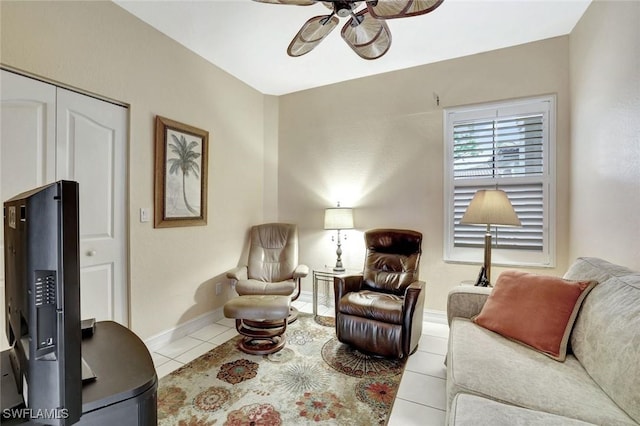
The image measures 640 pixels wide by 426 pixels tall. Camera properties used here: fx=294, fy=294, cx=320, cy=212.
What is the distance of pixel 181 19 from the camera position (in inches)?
94.3

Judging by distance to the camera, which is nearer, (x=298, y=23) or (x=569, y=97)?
(x=298, y=23)

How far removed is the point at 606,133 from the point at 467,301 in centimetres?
149

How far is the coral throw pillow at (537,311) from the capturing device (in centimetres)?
151

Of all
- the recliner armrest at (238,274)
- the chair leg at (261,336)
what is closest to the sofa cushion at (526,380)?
the chair leg at (261,336)

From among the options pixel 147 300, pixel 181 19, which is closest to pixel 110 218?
pixel 147 300

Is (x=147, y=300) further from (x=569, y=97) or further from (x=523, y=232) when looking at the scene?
(x=569, y=97)

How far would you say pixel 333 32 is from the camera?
8.48 feet

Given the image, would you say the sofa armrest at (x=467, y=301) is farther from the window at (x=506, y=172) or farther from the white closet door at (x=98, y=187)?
the white closet door at (x=98, y=187)

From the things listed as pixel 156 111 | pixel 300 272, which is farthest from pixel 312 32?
pixel 300 272

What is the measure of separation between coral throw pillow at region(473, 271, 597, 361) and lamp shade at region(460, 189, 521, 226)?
2.03 ft

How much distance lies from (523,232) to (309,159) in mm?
2431

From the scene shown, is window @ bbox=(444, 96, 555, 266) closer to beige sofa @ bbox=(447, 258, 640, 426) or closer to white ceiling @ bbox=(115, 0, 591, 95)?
white ceiling @ bbox=(115, 0, 591, 95)

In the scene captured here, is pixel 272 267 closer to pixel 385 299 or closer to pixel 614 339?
pixel 385 299

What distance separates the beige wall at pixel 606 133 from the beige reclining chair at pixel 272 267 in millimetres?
2411
